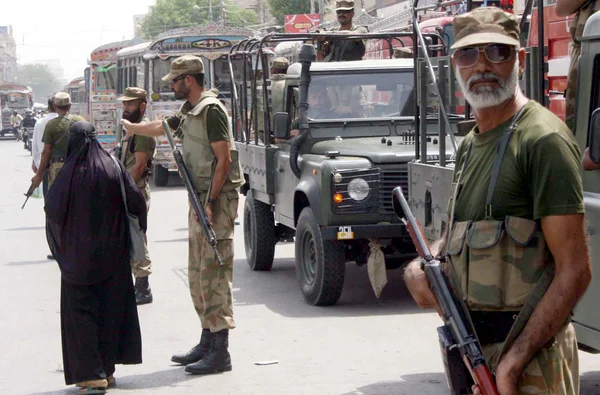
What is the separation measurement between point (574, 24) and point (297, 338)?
332 centimetres

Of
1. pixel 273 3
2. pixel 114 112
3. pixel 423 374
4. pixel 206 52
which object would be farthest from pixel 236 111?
pixel 273 3

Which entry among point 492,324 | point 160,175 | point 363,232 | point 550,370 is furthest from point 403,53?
point 160,175

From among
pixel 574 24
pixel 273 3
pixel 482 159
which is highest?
pixel 273 3

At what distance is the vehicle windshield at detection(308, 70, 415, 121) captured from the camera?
393 inches

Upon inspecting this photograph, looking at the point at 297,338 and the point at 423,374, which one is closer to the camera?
the point at 423,374

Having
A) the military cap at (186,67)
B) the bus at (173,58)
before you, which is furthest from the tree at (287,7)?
the military cap at (186,67)

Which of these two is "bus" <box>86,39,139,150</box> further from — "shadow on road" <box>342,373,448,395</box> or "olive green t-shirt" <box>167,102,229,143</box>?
"shadow on road" <box>342,373,448,395</box>

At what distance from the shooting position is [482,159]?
3.17 metres

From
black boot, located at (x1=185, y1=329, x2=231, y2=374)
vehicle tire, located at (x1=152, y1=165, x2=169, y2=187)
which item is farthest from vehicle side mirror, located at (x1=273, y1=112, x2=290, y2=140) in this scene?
vehicle tire, located at (x1=152, y1=165, x2=169, y2=187)

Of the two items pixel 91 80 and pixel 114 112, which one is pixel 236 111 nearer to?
pixel 114 112

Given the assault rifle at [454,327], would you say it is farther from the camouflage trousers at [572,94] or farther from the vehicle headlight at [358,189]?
the vehicle headlight at [358,189]

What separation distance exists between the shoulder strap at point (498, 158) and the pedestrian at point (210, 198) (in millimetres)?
3896

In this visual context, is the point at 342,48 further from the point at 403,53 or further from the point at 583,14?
the point at 583,14

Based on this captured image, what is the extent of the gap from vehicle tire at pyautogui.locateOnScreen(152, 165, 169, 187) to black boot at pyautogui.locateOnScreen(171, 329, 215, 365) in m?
17.4
